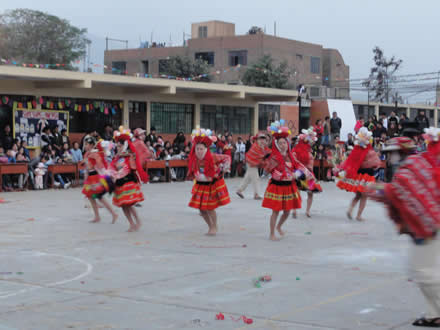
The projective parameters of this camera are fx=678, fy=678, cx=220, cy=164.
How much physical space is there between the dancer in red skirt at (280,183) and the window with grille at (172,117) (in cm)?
1739

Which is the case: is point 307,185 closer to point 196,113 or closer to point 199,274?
point 199,274

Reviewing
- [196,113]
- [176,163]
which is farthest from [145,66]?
[176,163]

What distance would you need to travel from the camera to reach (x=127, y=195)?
11211 millimetres

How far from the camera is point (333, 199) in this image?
1784 centimetres

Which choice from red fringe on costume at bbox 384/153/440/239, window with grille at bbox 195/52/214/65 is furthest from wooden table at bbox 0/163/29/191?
window with grille at bbox 195/52/214/65

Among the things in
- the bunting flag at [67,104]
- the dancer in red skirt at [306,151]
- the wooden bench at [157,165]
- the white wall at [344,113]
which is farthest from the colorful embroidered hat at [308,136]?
the white wall at [344,113]

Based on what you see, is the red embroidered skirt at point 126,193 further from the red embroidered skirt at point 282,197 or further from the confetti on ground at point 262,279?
the confetti on ground at point 262,279

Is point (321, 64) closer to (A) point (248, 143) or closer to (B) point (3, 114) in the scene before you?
(A) point (248, 143)

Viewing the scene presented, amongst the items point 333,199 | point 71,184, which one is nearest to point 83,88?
point 71,184

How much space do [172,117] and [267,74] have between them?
1966cm

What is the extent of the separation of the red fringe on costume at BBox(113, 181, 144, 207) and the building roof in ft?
34.5

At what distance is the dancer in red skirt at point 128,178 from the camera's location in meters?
11.2

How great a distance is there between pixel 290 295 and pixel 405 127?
196 cm

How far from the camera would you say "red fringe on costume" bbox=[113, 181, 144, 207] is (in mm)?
11172
